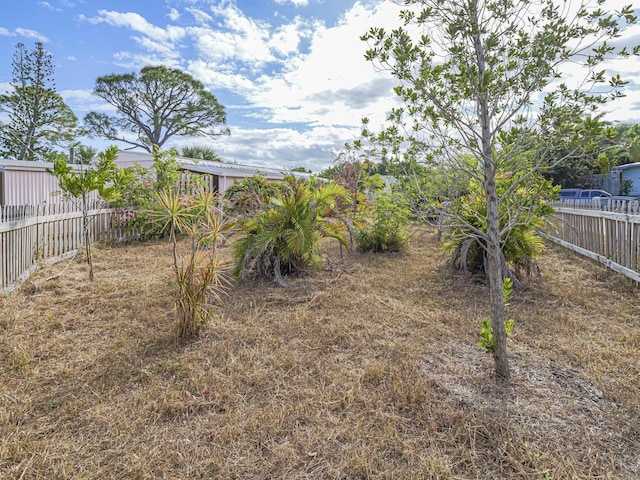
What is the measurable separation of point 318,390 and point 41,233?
5391mm

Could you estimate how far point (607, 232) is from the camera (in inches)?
205

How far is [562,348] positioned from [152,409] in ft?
9.59

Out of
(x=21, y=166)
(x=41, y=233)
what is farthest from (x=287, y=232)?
(x=21, y=166)

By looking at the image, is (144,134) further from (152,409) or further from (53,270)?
(152,409)

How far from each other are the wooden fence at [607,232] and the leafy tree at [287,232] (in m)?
3.02

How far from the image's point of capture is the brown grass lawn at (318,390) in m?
1.69

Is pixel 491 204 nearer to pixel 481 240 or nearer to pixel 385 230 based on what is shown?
pixel 481 240

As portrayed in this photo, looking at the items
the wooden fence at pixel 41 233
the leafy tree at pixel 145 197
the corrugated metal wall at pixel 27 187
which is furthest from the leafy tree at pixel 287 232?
the corrugated metal wall at pixel 27 187

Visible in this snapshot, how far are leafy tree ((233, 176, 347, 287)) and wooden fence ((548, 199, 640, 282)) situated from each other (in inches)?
119

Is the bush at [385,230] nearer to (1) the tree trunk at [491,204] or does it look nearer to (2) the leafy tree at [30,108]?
(1) the tree trunk at [491,204]

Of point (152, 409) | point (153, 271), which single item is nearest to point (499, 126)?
point (152, 409)

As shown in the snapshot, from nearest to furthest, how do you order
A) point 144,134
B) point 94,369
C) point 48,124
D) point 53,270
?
1. point 94,369
2. point 53,270
3. point 48,124
4. point 144,134

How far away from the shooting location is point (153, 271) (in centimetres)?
532

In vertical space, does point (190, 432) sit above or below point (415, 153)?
below
